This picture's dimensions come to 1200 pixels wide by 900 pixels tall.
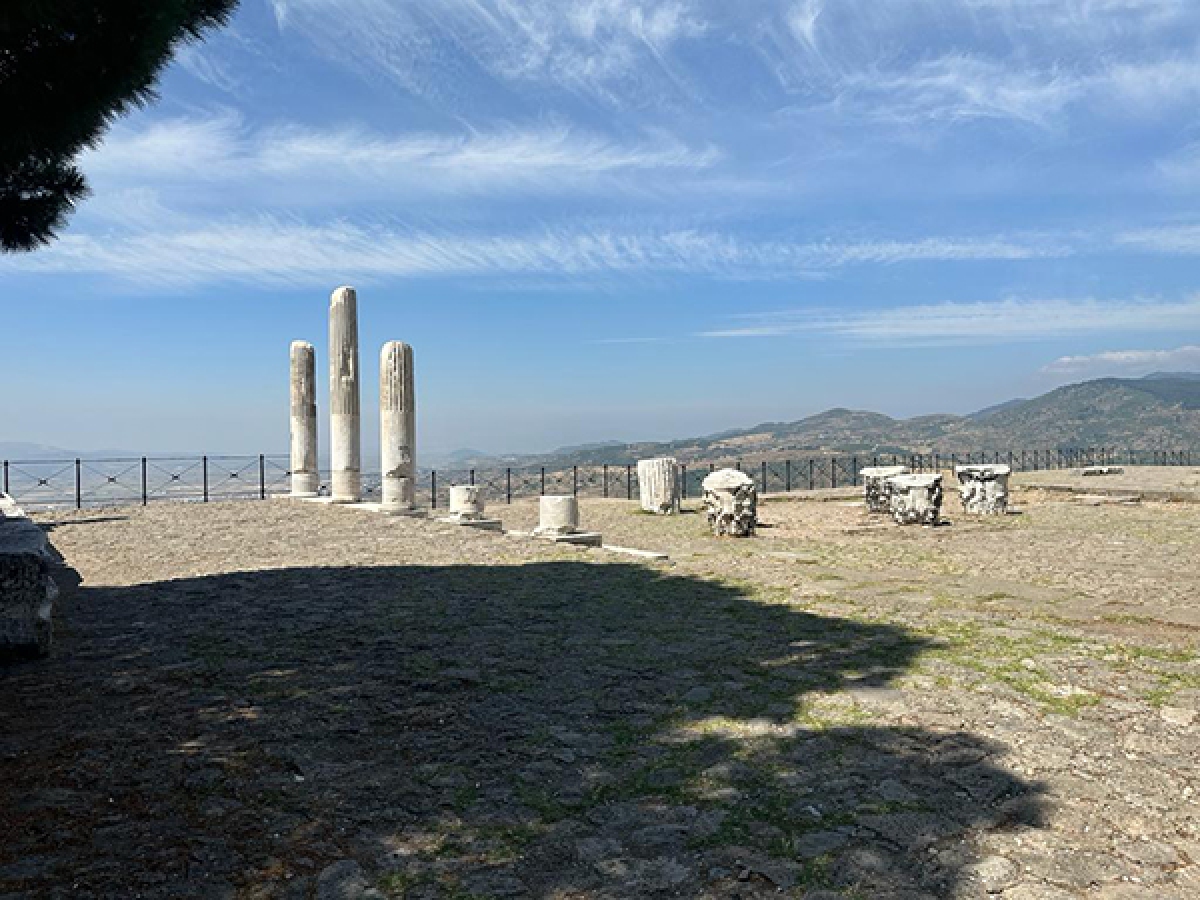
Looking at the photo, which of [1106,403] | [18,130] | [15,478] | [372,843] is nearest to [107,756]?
[372,843]

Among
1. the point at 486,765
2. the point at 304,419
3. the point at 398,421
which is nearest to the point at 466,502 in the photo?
the point at 398,421

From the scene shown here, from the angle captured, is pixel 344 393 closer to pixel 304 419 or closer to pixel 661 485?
pixel 304 419

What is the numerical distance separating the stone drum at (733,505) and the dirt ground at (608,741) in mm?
5827

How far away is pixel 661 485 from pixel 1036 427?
405ft

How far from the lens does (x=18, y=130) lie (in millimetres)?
5551

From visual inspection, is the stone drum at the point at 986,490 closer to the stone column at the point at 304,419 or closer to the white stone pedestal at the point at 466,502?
the white stone pedestal at the point at 466,502

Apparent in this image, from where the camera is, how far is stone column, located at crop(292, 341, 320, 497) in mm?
22858

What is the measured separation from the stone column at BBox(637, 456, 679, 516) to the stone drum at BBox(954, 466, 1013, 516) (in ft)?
22.2

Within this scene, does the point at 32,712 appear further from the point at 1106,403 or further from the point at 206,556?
the point at 1106,403

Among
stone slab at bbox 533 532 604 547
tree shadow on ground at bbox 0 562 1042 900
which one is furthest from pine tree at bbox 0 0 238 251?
stone slab at bbox 533 532 604 547

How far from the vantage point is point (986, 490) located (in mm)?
20422

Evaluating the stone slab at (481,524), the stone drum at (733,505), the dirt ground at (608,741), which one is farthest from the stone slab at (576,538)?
the dirt ground at (608,741)

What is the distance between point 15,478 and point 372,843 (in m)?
22.7

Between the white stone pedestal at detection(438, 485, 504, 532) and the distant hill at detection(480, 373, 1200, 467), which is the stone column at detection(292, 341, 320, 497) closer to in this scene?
the white stone pedestal at detection(438, 485, 504, 532)
